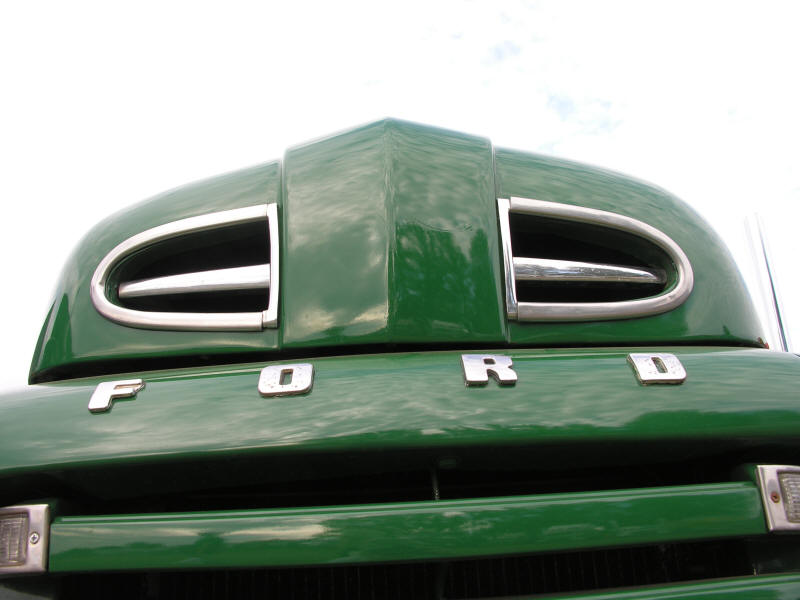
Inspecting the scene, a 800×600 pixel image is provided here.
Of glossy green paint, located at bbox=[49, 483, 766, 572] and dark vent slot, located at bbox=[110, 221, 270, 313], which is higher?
dark vent slot, located at bbox=[110, 221, 270, 313]

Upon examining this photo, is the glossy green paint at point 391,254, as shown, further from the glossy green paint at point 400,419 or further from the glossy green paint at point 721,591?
the glossy green paint at point 721,591

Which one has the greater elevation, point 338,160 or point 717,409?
point 338,160

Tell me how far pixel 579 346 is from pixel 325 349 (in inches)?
22.9

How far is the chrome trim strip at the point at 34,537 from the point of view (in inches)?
41.7

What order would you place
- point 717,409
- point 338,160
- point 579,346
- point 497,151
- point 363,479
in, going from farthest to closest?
point 497,151 < point 338,160 < point 579,346 < point 363,479 < point 717,409

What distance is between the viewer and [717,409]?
1163 millimetres

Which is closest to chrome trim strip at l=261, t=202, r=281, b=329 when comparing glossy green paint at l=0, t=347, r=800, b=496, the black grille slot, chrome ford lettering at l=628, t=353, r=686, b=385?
glossy green paint at l=0, t=347, r=800, b=496

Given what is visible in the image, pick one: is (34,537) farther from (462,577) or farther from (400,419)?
(462,577)

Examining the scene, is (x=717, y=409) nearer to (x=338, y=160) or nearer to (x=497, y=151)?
(x=497, y=151)

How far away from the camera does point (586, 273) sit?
4.83ft

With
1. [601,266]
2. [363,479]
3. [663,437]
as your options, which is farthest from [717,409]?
[363,479]

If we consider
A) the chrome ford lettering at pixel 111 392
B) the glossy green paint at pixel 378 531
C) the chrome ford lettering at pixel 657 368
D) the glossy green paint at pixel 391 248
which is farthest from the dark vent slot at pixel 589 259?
the chrome ford lettering at pixel 111 392

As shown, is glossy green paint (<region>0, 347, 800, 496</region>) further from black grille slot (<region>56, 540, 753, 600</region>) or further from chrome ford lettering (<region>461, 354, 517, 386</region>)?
black grille slot (<region>56, 540, 753, 600</region>)

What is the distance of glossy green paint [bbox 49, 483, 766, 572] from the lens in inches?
40.7
